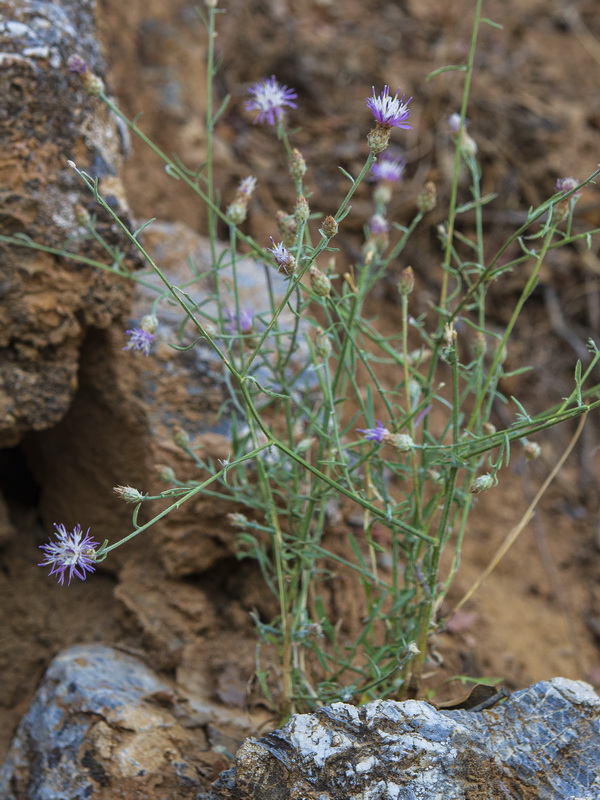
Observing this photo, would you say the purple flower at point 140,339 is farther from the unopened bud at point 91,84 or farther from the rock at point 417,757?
the rock at point 417,757

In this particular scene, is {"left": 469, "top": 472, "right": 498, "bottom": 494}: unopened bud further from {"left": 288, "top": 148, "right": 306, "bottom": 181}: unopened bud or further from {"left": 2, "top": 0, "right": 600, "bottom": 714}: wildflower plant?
{"left": 288, "top": 148, "right": 306, "bottom": 181}: unopened bud

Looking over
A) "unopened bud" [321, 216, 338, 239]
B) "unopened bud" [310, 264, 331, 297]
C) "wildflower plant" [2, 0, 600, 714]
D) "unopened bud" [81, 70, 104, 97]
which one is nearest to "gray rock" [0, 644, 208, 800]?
"wildflower plant" [2, 0, 600, 714]

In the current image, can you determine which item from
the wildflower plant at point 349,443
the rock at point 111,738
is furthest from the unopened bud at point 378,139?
the rock at point 111,738

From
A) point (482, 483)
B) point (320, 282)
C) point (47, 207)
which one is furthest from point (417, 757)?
point (47, 207)

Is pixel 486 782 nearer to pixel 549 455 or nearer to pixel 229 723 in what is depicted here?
pixel 229 723

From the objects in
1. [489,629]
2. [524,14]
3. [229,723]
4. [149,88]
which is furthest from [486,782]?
[524,14]
